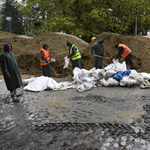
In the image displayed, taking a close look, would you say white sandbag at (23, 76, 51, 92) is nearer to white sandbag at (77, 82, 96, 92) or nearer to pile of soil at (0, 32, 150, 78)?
white sandbag at (77, 82, 96, 92)

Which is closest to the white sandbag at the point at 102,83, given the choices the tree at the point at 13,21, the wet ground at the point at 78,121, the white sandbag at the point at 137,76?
the wet ground at the point at 78,121

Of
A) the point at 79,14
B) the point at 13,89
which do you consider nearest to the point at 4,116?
the point at 13,89

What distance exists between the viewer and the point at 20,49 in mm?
12469

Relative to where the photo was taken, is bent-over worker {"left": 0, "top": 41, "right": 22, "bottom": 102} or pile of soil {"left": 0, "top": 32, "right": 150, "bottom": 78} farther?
pile of soil {"left": 0, "top": 32, "right": 150, "bottom": 78}

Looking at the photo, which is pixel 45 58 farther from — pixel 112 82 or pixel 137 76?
pixel 137 76

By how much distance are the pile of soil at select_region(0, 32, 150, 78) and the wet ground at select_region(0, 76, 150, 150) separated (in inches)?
162

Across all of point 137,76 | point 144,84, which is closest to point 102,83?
point 137,76

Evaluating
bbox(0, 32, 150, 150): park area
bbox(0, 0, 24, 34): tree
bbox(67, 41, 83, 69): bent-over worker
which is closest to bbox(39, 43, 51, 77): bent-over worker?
bbox(67, 41, 83, 69): bent-over worker

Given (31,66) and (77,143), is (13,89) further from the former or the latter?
(31,66)

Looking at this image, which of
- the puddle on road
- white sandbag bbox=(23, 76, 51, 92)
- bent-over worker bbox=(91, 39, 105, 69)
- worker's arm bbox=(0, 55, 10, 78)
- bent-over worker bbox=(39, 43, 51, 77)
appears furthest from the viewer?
bent-over worker bbox=(91, 39, 105, 69)

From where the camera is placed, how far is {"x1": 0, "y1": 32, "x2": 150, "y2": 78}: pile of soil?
891 cm

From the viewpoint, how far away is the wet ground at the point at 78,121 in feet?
8.82

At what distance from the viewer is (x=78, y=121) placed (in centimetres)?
340

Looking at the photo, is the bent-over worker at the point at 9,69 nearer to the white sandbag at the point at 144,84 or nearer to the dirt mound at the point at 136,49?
the white sandbag at the point at 144,84
